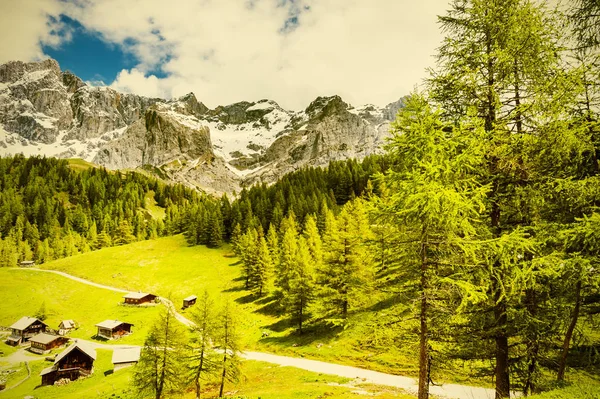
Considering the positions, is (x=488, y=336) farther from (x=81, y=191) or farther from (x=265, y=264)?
(x=81, y=191)

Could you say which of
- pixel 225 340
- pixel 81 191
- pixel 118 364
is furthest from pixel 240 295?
pixel 81 191

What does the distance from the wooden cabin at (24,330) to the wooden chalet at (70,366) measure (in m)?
17.6

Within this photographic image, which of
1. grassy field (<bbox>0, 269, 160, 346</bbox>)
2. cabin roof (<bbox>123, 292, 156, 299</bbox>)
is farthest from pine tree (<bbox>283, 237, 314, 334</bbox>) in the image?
cabin roof (<bbox>123, 292, 156, 299</bbox>)

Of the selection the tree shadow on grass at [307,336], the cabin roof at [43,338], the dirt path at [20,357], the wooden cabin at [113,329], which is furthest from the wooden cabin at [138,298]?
the tree shadow on grass at [307,336]

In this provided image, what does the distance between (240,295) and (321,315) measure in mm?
23939

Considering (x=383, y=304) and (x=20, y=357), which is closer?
(x=383, y=304)

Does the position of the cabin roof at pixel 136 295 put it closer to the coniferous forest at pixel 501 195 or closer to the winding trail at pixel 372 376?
the winding trail at pixel 372 376

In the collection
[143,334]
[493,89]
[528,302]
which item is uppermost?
[493,89]

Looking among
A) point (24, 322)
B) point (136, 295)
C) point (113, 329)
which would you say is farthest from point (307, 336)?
point (24, 322)

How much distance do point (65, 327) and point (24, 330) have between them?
6586 millimetres

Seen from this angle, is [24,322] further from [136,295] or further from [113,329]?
[113,329]

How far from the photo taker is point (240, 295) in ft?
203

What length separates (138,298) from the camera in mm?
66000

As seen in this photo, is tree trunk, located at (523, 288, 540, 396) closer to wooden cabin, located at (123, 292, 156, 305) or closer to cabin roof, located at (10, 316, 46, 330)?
wooden cabin, located at (123, 292, 156, 305)
